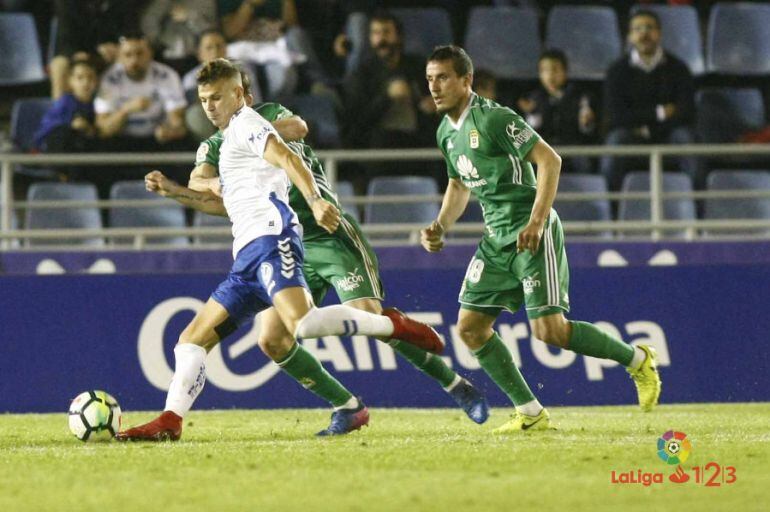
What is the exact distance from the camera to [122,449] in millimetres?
7328

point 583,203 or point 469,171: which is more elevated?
point 469,171

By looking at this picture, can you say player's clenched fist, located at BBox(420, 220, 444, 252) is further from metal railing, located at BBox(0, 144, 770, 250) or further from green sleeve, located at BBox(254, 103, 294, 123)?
metal railing, located at BBox(0, 144, 770, 250)

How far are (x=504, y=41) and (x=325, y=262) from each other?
23.7 ft

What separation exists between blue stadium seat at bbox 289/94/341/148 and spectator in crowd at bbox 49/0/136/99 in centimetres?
179

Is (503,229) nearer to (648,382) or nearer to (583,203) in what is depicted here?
(648,382)

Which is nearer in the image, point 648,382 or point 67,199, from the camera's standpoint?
point 648,382

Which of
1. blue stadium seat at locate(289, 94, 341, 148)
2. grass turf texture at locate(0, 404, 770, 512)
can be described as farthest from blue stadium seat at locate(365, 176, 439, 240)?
grass turf texture at locate(0, 404, 770, 512)

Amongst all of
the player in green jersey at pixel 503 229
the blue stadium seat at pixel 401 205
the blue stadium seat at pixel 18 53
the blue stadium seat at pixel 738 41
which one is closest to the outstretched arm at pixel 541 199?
the player in green jersey at pixel 503 229

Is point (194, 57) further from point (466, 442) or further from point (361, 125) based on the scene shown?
point (466, 442)

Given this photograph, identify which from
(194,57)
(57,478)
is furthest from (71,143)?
(57,478)

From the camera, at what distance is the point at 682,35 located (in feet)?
50.2

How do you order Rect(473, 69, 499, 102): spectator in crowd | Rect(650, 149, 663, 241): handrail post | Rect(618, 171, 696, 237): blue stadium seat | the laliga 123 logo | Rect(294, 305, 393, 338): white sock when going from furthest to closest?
Rect(618, 171, 696, 237): blue stadium seat
Rect(473, 69, 499, 102): spectator in crowd
Rect(650, 149, 663, 241): handrail post
Rect(294, 305, 393, 338): white sock
the laliga 123 logo

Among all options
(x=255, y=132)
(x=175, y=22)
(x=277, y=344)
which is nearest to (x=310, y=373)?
(x=277, y=344)

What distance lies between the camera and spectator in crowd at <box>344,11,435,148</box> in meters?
13.1
